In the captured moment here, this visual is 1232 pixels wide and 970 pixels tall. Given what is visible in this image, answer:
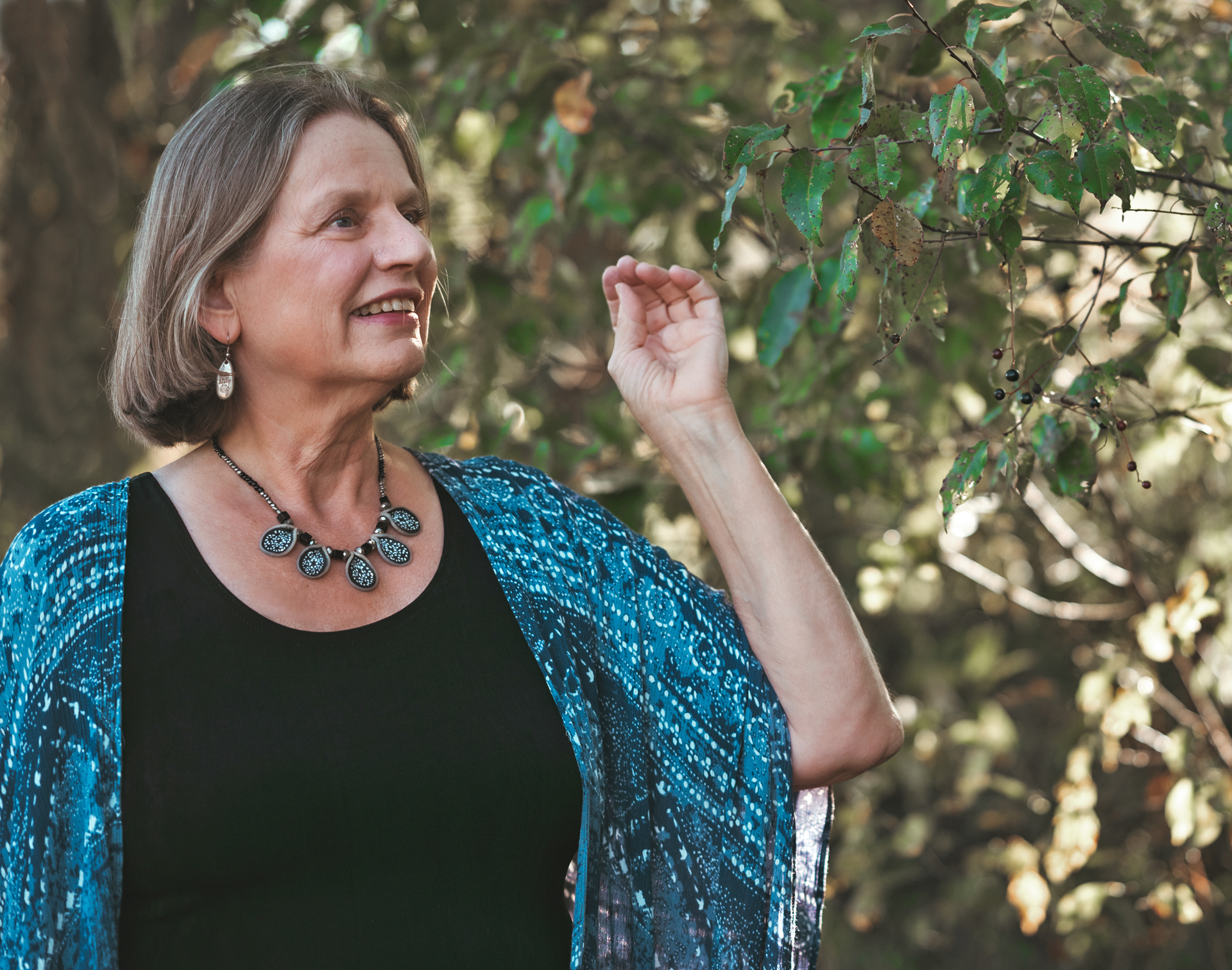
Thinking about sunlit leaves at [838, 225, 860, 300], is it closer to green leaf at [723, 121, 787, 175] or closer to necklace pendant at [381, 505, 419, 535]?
green leaf at [723, 121, 787, 175]

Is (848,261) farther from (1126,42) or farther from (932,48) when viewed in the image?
(932,48)

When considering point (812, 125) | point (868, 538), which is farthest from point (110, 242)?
point (812, 125)

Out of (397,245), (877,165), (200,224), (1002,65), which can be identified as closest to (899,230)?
(877,165)

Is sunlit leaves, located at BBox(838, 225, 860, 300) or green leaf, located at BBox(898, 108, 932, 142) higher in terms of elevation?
green leaf, located at BBox(898, 108, 932, 142)

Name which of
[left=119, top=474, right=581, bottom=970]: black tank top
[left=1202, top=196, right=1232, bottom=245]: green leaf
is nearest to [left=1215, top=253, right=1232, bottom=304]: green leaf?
[left=1202, top=196, right=1232, bottom=245]: green leaf

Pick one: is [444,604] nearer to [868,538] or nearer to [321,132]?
[321,132]

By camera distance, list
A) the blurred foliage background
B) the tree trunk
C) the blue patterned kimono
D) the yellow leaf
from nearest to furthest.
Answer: the blue patterned kimono < the blurred foliage background < the yellow leaf < the tree trunk

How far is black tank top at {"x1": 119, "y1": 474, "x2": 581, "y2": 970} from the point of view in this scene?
1185mm

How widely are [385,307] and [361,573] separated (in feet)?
1.09

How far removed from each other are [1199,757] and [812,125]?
1.58 metres

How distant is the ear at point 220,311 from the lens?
1404 mm

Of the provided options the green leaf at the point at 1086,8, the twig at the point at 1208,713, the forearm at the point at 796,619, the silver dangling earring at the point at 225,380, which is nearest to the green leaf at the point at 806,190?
the green leaf at the point at 1086,8

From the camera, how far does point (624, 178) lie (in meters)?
2.26

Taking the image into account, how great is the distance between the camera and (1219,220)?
41.5 inches
